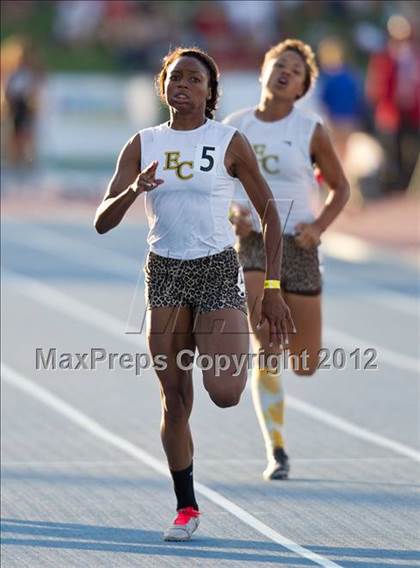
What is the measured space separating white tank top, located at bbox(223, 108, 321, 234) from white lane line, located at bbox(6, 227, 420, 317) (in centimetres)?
738

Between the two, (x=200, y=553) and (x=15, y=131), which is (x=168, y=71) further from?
(x=15, y=131)

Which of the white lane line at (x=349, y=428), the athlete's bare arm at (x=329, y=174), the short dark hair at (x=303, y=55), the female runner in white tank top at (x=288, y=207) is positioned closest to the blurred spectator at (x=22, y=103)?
the white lane line at (x=349, y=428)

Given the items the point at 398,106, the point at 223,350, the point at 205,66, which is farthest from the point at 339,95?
the point at 223,350

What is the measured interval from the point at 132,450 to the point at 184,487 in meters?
2.45

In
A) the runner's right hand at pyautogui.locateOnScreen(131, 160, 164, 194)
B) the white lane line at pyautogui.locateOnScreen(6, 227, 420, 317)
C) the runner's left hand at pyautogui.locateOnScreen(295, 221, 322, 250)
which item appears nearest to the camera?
the runner's right hand at pyautogui.locateOnScreen(131, 160, 164, 194)

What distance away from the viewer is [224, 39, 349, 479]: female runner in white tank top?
932cm

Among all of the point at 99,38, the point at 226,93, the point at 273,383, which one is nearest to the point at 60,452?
the point at 273,383

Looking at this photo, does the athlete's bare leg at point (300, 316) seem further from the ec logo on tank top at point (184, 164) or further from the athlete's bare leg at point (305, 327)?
the ec logo on tank top at point (184, 164)

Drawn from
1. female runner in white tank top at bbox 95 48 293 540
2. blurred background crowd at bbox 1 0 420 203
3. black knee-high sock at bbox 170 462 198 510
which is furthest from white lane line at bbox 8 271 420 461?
blurred background crowd at bbox 1 0 420 203

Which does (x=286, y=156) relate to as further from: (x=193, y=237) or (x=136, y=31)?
(x=136, y=31)

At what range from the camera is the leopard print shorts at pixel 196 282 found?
7.59 meters

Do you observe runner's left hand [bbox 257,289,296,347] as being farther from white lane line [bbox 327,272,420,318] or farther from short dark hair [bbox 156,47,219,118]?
white lane line [bbox 327,272,420,318]

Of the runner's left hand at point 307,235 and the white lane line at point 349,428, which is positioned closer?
the runner's left hand at point 307,235

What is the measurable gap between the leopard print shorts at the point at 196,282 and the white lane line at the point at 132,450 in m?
1.12
